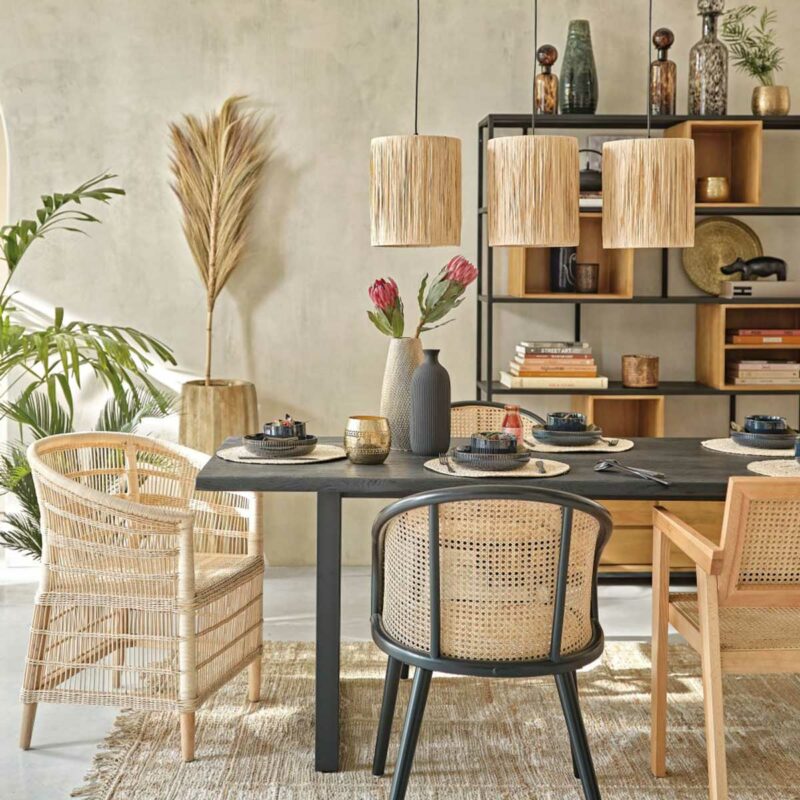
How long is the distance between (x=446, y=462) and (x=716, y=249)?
2453 millimetres

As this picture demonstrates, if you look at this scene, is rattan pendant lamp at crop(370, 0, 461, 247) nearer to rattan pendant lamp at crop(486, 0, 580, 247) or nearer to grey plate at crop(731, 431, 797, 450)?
rattan pendant lamp at crop(486, 0, 580, 247)

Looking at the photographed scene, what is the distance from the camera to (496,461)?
2.97 m

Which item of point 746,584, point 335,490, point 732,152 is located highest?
point 732,152

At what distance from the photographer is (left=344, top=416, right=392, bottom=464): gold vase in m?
3.02

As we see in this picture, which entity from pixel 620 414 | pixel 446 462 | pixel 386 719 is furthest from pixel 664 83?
pixel 386 719

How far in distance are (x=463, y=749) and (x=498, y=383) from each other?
213 cm

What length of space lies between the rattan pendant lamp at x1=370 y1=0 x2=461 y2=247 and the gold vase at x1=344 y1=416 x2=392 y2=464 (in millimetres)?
487

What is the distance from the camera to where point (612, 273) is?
4.94 meters

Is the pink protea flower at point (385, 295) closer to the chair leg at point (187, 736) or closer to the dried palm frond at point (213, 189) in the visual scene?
the chair leg at point (187, 736)

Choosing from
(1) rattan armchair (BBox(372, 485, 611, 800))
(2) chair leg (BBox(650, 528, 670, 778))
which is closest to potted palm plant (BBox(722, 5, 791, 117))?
(2) chair leg (BBox(650, 528, 670, 778))

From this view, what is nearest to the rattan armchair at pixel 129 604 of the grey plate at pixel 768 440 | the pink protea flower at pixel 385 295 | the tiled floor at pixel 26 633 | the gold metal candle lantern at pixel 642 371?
→ the tiled floor at pixel 26 633

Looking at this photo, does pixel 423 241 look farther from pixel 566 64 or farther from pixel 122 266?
pixel 122 266

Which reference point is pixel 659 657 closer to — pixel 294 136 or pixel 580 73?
pixel 580 73

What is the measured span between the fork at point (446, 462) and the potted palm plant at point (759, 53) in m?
2.40
